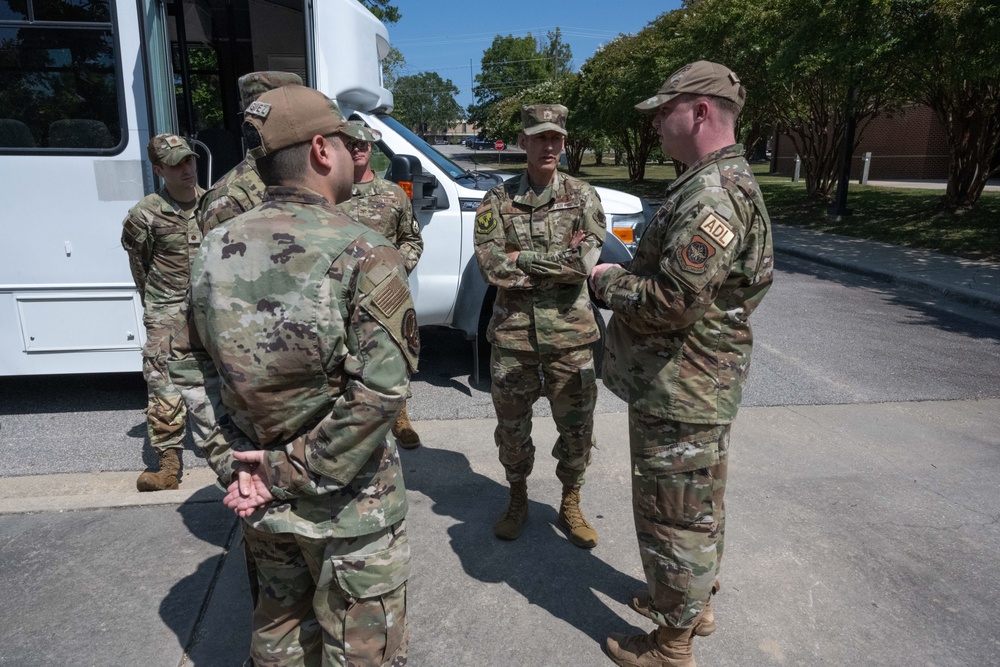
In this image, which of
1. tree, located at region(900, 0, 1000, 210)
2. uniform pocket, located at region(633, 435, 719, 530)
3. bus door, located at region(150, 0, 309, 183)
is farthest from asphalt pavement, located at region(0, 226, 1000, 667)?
tree, located at region(900, 0, 1000, 210)

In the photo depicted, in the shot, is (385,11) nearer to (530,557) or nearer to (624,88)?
(624,88)

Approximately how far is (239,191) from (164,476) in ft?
5.77

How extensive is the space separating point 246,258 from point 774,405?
4398 millimetres

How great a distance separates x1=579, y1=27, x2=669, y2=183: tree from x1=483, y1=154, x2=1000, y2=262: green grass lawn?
5.56 metres

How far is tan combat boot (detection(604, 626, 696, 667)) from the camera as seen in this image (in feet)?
7.89

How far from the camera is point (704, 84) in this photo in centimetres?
217

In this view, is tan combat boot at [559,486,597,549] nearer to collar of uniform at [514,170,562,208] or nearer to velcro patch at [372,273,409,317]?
collar of uniform at [514,170,562,208]

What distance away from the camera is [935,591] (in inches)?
113

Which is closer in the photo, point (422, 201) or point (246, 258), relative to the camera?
point (246, 258)

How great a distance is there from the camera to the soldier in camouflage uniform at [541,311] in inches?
127

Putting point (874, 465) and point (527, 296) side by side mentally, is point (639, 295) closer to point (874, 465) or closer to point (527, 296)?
point (527, 296)

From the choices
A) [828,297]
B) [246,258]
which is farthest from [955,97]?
[246,258]

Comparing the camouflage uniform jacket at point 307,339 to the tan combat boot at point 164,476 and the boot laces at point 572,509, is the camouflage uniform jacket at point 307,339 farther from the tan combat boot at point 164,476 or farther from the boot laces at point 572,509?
the tan combat boot at point 164,476

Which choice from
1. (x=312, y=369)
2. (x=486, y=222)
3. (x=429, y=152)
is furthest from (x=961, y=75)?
(x=312, y=369)
